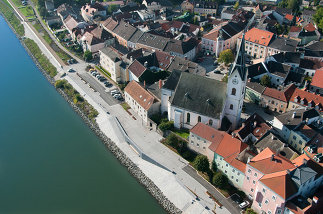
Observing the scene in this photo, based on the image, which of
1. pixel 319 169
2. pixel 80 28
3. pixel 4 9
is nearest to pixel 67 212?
pixel 319 169

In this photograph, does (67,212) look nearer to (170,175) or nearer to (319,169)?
(170,175)

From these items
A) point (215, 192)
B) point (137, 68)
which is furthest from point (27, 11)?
point (215, 192)

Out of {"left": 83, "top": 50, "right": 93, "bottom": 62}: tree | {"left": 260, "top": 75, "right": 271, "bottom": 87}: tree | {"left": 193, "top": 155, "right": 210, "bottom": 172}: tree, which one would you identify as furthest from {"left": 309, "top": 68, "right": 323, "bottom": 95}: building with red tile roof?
{"left": 83, "top": 50, "right": 93, "bottom": 62}: tree

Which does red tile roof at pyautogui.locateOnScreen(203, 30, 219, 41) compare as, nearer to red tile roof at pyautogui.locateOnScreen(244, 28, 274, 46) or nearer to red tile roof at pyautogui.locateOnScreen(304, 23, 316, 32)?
red tile roof at pyautogui.locateOnScreen(244, 28, 274, 46)

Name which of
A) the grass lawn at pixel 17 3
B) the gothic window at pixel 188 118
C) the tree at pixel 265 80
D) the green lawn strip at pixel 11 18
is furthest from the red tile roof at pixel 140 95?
the grass lawn at pixel 17 3

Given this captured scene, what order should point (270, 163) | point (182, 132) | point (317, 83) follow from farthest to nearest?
point (317, 83) → point (182, 132) → point (270, 163)

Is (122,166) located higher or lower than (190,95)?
lower

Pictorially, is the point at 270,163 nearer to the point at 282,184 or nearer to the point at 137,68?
the point at 282,184
